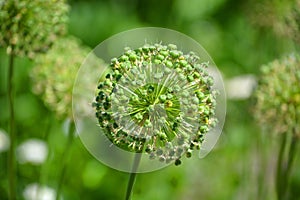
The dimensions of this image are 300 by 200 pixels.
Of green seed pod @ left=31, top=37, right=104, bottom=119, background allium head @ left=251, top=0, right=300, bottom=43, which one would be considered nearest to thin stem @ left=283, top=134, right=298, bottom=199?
green seed pod @ left=31, top=37, right=104, bottom=119

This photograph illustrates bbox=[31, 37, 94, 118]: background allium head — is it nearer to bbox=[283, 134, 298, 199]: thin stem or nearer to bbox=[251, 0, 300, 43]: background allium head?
bbox=[283, 134, 298, 199]: thin stem

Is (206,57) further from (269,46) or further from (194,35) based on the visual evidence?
(194,35)

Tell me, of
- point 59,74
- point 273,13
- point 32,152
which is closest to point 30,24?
point 59,74

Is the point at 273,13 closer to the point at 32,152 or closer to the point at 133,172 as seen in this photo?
the point at 32,152

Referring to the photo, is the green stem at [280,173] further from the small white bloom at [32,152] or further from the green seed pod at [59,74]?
the small white bloom at [32,152]

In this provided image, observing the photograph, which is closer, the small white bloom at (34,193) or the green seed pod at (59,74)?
the green seed pod at (59,74)

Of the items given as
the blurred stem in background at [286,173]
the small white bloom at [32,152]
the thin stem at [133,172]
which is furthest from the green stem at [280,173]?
the small white bloom at [32,152]
